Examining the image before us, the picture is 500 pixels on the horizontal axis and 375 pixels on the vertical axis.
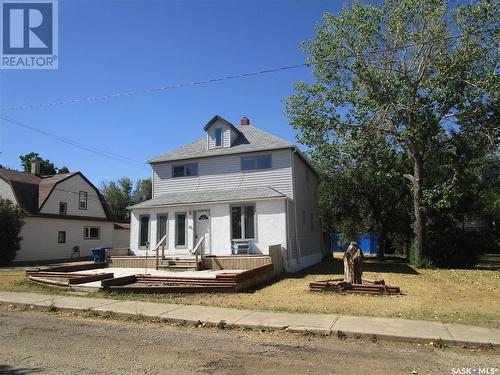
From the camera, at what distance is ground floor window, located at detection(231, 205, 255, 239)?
19.7m

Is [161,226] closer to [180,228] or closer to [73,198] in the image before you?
[180,228]

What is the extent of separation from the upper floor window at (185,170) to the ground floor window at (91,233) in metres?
17.5

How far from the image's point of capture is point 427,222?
2503 centimetres

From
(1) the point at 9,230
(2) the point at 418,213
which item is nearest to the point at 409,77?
(2) the point at 418,213

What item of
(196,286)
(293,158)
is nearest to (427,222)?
Result: (293,158)

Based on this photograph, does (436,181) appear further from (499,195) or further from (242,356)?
(242,356)

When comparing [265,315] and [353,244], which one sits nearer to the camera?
[265,315]

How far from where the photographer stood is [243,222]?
64.9ft

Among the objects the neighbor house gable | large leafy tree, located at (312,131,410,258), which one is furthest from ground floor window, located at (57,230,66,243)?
large leafy tree, located at (312,131,410,258)

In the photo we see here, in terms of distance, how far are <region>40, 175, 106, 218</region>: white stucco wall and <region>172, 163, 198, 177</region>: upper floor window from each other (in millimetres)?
15337

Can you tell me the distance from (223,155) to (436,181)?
14.3 m

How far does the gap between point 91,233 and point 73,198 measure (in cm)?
372

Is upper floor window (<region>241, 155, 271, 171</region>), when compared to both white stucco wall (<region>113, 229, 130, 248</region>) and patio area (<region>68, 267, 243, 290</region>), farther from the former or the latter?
white stucco wall (<region>113, 229, 130, 248</region>)

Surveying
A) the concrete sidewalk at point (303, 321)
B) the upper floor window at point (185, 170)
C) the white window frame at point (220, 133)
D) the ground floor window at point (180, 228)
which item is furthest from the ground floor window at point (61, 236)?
the concrete sidewalk at point (303, 321)
